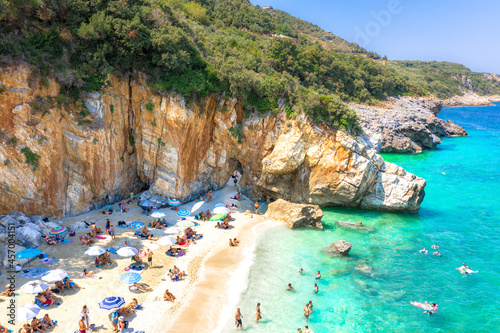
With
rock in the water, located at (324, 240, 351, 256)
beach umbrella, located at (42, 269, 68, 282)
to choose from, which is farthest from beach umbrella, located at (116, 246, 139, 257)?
rock in the water, located at (324, 240, 351, 256)

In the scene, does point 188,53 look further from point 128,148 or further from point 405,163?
point 405,163

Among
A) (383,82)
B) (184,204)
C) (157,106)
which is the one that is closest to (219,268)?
(184,204)

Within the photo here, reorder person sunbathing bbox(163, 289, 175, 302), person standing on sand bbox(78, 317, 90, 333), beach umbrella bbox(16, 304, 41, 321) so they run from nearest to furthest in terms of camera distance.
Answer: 1. beach umbrella bbox(16, 304, 41, 321)
2. person standing on sand bbox(78, 317, 90, 333)
3. person sunbathing bbox(163, 289, 175, 302)

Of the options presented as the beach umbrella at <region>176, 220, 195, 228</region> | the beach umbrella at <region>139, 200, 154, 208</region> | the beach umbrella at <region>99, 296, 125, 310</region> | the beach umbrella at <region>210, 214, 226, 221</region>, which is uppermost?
the beach umbrella at <region>139, 200, 154, 208</region>

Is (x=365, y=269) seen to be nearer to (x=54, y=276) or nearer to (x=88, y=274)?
(x=88, y=274)

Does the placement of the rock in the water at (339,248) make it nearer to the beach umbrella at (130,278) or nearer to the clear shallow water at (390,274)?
the clear shallow water at (390,274)

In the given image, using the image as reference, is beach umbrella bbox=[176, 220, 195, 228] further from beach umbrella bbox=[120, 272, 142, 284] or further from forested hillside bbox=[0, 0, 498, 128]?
forested hillside bbox=[0, 0, 498, 128]

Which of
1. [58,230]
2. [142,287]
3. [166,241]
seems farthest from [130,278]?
[58,230]
